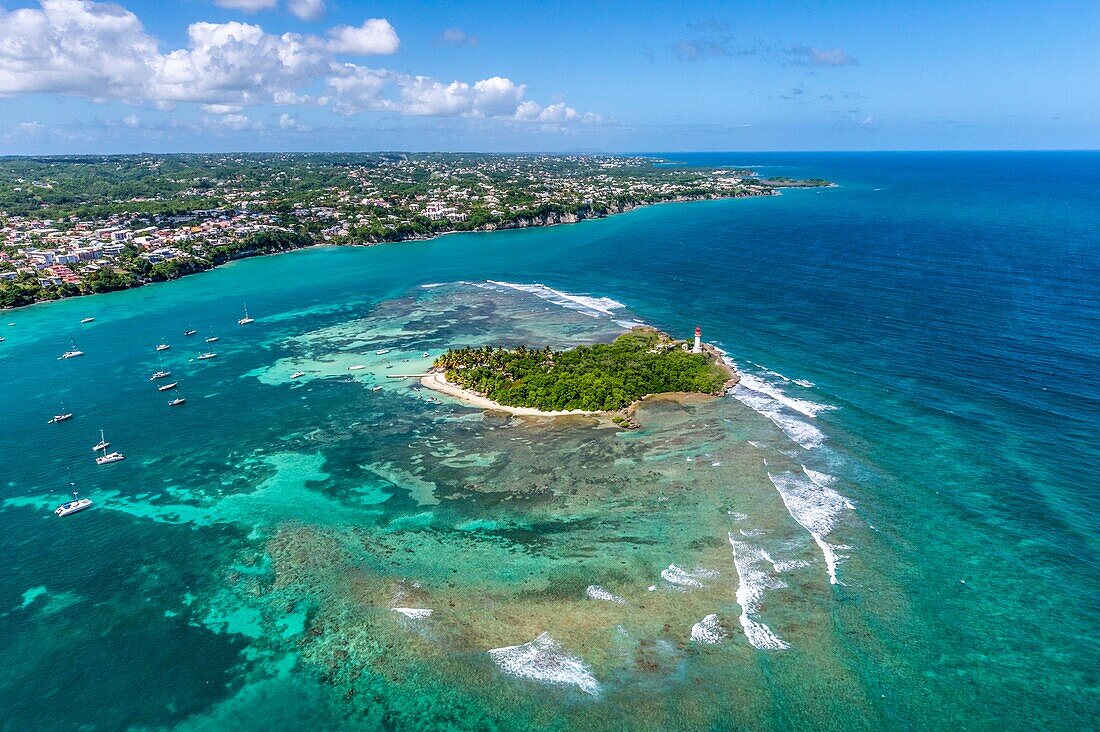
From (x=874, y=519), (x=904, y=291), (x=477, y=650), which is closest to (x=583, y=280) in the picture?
(x=904, y=291)

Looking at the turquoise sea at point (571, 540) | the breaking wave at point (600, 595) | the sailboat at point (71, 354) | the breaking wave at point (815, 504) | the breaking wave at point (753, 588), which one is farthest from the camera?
the sailboat at point (71, 354)

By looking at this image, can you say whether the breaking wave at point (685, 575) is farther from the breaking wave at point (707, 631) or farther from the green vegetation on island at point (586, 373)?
the green vegetation on island at point (586, 373)

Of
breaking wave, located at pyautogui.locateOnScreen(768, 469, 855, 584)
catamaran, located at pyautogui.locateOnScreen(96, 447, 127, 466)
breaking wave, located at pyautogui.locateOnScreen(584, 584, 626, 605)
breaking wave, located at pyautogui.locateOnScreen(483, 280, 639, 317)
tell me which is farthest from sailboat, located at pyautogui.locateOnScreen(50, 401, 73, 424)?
breaking wave, located at pyautogui.locateOnScreen(768, 469, 855, 584)

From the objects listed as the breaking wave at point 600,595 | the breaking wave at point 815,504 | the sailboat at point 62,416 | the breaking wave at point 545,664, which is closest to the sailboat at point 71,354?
the sailboat at point 62,416

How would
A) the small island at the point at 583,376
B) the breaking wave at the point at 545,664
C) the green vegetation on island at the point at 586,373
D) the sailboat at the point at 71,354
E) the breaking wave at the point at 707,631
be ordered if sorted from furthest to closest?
the sailboat at the point at 71,354 < the green vegetation on island at the point at 586,373 < the small island at the point at 583,376 < the breaking wave at the point at 707,631 < the breaking wave at the point at 545,664

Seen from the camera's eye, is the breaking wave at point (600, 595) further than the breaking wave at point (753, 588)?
Yes

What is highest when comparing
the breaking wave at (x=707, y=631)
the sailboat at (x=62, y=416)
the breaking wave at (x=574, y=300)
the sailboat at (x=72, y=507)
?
the breaking wave at (x=574, y=300)

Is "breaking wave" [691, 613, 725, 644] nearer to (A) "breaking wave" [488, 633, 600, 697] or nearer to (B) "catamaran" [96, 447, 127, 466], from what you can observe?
(A) "breaking wave" [488, 633, 600, 697]

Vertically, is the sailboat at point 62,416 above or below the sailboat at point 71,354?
below
